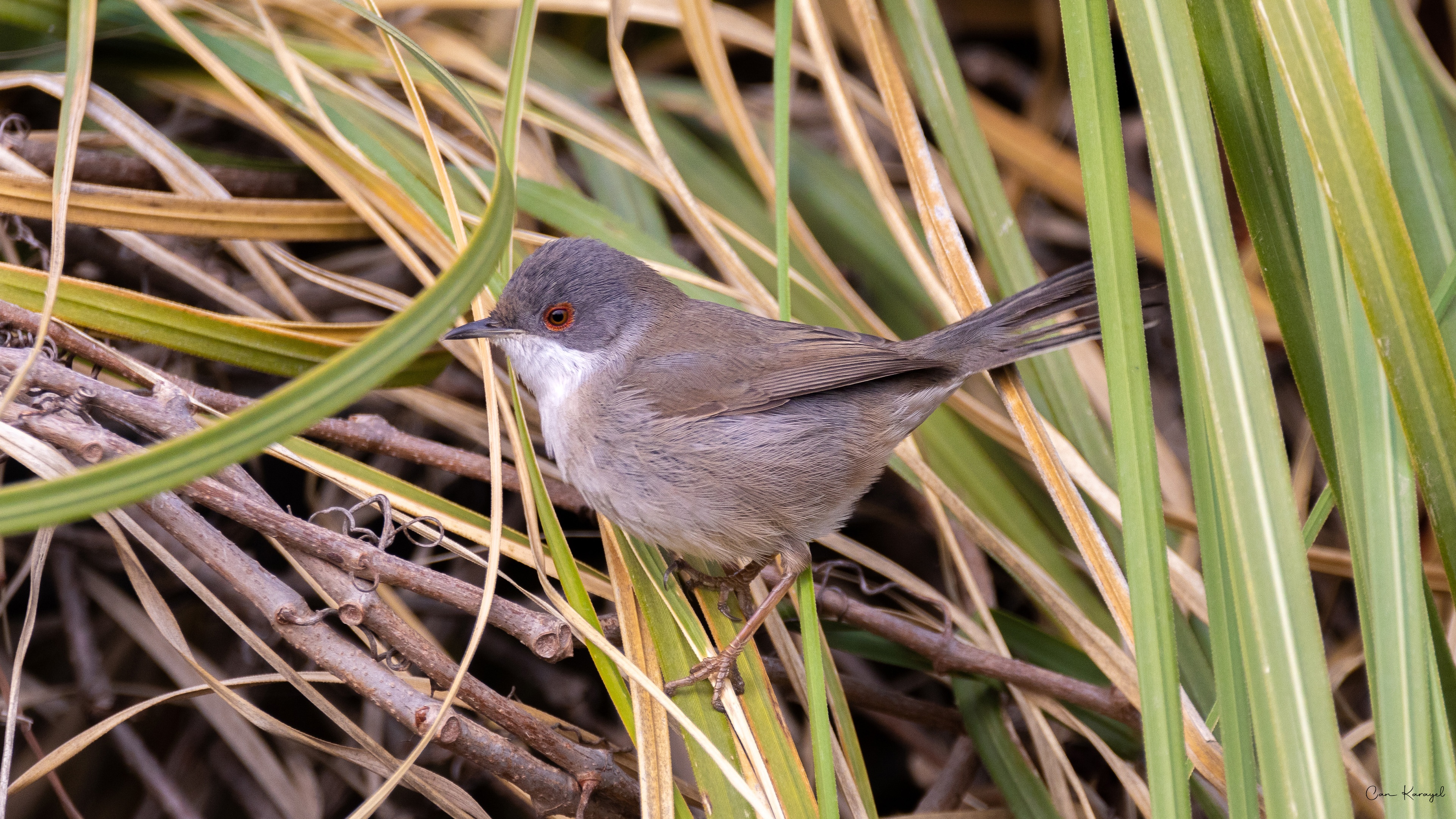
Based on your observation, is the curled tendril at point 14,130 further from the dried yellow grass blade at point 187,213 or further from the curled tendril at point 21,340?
the curled tendril at point 21,340

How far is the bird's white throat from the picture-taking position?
2848mm

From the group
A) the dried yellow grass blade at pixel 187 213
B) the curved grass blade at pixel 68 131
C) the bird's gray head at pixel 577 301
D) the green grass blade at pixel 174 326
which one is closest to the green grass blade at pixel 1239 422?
the bird's gray head at pixel 577 301

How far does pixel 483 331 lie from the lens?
2.69m

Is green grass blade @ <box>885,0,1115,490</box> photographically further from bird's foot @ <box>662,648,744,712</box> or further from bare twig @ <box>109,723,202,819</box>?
bare twig @ <box>109,723,202,819</box>

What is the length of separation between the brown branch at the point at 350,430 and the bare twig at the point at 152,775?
1053 millimetres

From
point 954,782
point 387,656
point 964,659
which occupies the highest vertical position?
point 387,656

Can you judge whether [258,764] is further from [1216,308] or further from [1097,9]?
[1097,9]

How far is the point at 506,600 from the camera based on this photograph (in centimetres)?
221

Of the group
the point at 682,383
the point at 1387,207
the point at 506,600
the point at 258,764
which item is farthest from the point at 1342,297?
the point at 258,764

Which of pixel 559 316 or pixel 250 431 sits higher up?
pixel 559 316

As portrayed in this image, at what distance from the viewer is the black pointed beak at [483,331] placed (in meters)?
2.65

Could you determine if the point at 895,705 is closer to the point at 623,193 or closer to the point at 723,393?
the point at 723,393

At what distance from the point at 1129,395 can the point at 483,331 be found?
5.71ft

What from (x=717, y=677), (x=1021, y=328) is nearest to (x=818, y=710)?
(x=717, y=677)
